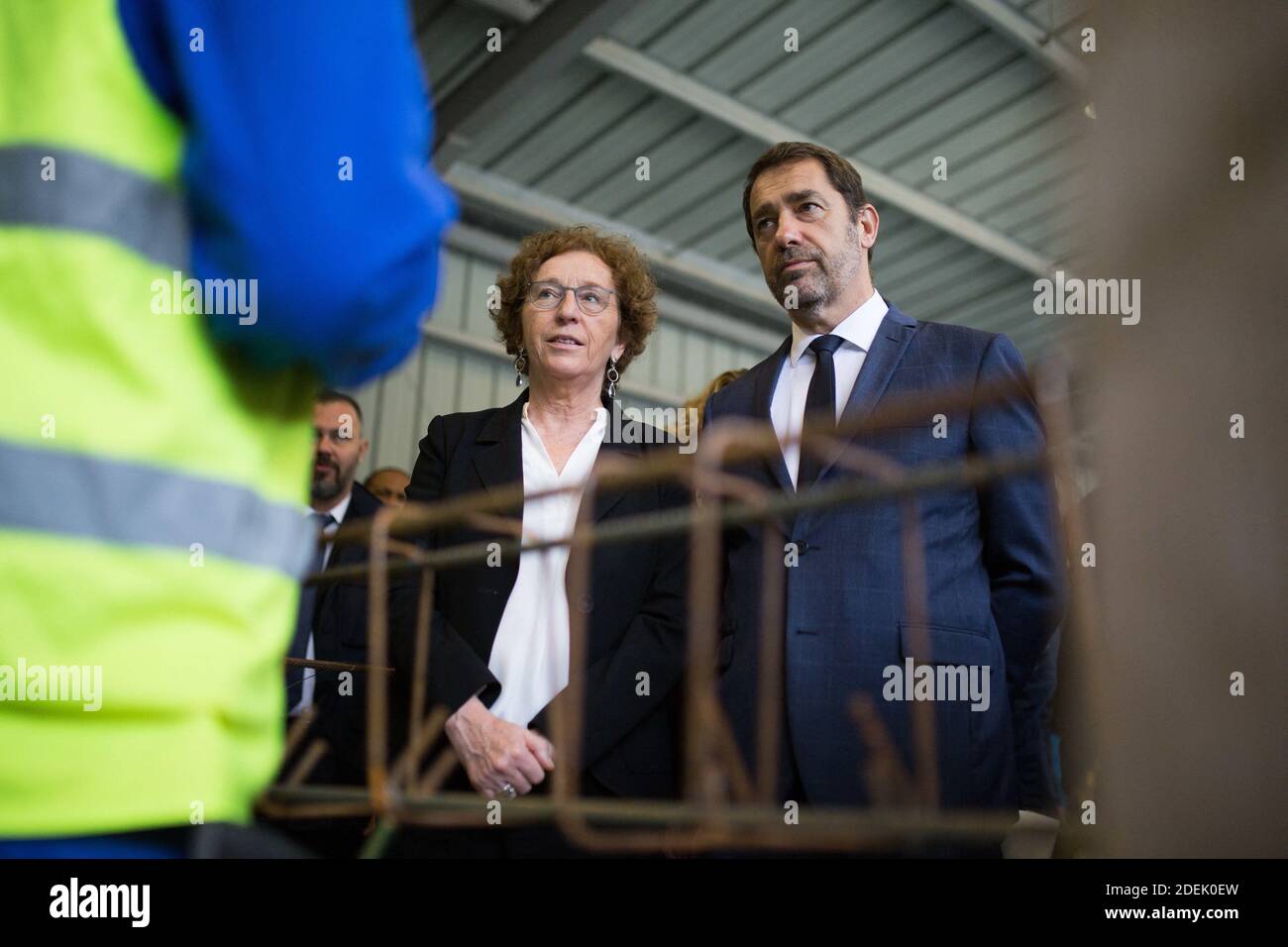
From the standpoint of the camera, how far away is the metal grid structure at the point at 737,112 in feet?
15.5

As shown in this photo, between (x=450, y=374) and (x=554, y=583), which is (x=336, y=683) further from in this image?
(x=450, y=374)

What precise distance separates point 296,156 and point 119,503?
199mm

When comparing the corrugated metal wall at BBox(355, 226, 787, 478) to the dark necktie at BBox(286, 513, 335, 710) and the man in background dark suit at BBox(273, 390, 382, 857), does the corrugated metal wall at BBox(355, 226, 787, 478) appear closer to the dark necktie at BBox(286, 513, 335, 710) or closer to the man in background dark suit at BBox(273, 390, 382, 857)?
the man in background dark suit at BBox(273, 390, 382, 857)

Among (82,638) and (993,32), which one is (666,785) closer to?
(82,638)

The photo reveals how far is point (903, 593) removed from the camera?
1.32 metres

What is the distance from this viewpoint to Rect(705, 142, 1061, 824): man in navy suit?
4.19 ft

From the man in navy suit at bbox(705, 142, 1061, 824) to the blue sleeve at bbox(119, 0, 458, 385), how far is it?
2.59 feet

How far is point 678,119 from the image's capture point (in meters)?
5.49

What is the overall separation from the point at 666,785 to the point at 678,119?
463 cm

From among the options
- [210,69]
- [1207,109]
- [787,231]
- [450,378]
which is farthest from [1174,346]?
[450,378]

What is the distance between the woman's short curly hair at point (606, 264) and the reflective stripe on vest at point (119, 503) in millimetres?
1189

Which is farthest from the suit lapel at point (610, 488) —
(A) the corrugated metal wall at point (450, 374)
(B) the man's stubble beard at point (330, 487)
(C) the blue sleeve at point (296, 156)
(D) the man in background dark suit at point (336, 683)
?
(A) the corrugated metal wall at point (450, 374)

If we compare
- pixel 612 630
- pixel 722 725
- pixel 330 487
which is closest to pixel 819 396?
pixel 612 630

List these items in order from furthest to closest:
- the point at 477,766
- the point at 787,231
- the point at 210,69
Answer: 1. the point at 787,231
2. the point at 477,766
3. the point at 210,69
